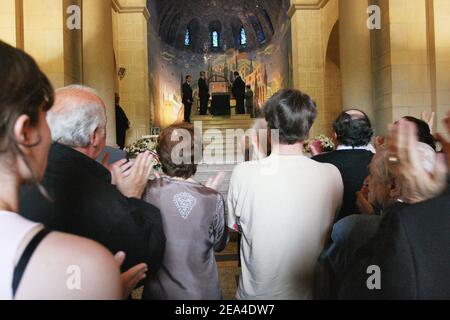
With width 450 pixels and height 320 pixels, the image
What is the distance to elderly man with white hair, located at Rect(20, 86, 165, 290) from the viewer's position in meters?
1.49

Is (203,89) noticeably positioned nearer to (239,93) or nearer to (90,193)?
(239,93)

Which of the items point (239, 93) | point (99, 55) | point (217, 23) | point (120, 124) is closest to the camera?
point (99, 55)

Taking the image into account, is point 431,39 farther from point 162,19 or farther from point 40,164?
point 162,19

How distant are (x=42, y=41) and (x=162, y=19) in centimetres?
1403

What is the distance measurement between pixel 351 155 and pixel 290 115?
1.10 metres

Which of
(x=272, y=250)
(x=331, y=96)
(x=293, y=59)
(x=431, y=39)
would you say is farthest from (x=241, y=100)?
(x=272, y=250)

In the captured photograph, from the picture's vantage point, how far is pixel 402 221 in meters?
1.11

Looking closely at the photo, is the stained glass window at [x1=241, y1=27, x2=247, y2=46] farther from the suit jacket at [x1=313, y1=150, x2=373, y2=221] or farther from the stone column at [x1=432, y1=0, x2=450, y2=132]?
the suit jacket at [x1=313, y1=150, x2=373, y2=221]

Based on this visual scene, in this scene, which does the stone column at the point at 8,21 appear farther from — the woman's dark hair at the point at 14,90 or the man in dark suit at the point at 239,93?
the man in dark suit at the point at 239,93

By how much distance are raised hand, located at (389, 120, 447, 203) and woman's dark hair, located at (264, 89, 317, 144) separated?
708 mm

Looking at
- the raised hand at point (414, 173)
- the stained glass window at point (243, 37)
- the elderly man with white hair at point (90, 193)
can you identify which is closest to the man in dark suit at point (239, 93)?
the stained glass window at point (243, 37)

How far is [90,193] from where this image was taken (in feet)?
5.08

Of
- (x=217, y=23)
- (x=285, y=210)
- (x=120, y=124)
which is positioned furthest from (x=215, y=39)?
(x=285, y=210)

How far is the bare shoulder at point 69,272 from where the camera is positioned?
2.68ft
